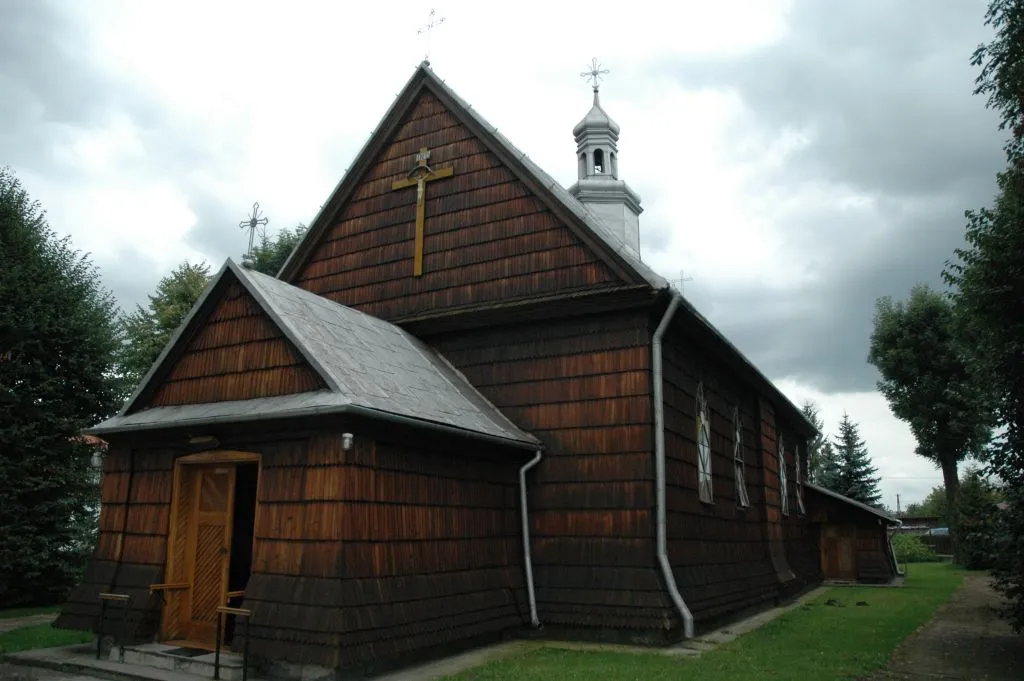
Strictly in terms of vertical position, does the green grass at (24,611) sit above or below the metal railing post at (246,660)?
below

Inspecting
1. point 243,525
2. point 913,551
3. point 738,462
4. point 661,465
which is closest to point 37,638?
point 243,525

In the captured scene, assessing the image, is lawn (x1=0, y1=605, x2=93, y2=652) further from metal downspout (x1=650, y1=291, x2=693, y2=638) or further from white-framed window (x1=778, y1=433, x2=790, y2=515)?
white-framed window (x1=778, y1=433, x2=790, y2=515)

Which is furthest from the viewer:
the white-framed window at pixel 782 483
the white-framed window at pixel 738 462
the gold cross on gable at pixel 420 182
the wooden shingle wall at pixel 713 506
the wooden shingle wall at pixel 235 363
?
the white-framed window at pixel 782 483

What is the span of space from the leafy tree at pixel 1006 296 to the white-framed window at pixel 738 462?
19.2ft

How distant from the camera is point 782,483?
2158 centimetres

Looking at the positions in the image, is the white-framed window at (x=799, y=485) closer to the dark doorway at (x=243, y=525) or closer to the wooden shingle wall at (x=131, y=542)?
the dark doorway at (x=243, y=525)

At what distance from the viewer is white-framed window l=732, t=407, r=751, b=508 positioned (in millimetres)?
16547

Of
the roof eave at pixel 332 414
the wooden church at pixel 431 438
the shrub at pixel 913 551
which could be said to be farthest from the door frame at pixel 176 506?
the shrub at pixel 913 551

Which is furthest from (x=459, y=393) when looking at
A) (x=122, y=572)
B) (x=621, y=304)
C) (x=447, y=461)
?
(x=122, y=572)

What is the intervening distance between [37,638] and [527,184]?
10.3 meters

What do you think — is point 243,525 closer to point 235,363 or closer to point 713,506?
point 235,363

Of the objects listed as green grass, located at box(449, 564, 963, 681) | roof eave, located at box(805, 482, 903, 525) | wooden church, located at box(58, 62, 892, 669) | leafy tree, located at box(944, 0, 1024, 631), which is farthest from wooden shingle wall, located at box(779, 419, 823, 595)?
leafy tree, located at box(944, 0, 1024, 631)

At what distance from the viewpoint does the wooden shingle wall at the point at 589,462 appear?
1110 centimetres

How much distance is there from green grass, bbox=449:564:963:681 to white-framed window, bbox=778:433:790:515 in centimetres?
567
